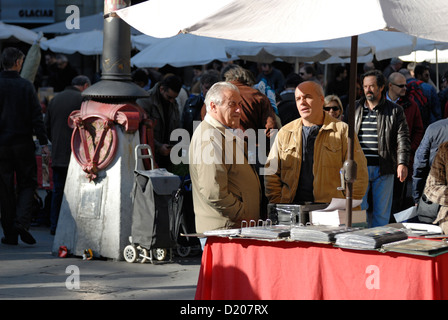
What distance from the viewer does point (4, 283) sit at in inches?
306

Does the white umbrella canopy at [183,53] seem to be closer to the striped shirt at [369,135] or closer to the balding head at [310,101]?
the striped shirt at [369,135]

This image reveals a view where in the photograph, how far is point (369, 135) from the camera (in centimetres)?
929

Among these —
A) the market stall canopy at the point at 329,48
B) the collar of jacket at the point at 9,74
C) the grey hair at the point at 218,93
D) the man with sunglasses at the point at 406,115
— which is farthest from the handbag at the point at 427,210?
the collar of jacket at the point at 9,74

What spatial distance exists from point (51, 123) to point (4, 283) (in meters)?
3.47

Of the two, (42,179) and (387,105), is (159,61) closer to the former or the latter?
(42,179)

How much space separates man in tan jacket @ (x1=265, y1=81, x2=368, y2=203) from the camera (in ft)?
21.9

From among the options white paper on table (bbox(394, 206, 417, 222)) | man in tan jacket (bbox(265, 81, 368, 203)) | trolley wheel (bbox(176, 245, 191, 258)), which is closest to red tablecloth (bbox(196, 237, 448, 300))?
man in tan jacket (bbox(265, 81, 368, 203))

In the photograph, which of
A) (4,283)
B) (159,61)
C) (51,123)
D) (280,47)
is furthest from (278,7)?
(159,61)

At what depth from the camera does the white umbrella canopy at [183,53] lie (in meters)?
14.8

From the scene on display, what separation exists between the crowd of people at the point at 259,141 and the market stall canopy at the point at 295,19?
0.87 meters

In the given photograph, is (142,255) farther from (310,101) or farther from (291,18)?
(291,18)

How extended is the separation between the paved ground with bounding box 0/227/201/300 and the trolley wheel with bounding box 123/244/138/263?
76mm

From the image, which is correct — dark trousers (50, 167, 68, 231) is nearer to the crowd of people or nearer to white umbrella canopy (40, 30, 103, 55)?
the crowd of people
